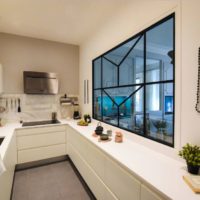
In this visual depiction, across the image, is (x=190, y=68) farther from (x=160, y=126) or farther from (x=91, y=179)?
(x=91, y=179)

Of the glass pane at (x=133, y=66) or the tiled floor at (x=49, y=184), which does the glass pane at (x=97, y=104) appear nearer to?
the glass pane at (x=133, y=66)

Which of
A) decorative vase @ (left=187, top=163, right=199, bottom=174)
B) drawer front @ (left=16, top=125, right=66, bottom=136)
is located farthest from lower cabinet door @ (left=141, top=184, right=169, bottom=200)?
drawer front @ (left=16, top=125, right=66, bottom=136)

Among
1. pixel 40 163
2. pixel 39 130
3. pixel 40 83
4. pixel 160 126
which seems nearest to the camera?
pixel 160 126

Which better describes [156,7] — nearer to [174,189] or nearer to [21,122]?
[174,189]

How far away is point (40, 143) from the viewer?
9.10 feet

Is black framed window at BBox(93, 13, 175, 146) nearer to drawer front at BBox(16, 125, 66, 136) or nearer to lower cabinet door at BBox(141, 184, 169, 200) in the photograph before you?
lower cabinet door at BBox(141, 184, 169, 200)

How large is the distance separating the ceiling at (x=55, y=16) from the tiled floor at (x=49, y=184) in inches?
105

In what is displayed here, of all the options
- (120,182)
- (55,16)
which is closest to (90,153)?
(120,182)

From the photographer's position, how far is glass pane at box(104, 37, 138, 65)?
2007mm

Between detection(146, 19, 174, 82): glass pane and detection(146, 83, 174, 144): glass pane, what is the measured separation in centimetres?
12

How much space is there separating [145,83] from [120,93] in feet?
1.98

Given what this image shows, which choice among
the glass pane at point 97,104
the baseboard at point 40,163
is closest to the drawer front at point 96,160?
the glass pane at point 97,104

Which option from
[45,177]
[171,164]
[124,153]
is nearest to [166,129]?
[171,164]

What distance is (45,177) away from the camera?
8.00ft
